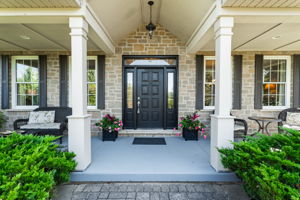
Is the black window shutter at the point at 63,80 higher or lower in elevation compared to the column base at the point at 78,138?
higher

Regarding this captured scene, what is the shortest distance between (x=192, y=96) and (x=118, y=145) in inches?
98.4

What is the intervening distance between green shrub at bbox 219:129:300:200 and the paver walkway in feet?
1.23

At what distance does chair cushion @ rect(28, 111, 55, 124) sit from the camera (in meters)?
4.15

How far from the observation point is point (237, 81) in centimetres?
453

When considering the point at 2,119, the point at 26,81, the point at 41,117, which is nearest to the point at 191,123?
the point at 41,117

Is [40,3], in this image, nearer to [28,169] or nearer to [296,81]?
[28,169]

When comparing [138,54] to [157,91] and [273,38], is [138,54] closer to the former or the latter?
[157,91]

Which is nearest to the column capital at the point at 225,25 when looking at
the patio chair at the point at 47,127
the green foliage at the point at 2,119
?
the patio chair at the point at 47,127

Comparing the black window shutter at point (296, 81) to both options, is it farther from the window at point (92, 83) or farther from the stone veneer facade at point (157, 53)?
the window at point (92, 83)

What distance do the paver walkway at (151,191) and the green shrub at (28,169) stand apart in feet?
1.12

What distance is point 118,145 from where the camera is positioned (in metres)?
3.71

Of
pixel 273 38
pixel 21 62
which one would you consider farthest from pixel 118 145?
pixel 273 38

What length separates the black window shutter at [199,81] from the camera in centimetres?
450

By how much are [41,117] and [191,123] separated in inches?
160
